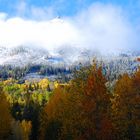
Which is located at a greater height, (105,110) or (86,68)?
(86,68)

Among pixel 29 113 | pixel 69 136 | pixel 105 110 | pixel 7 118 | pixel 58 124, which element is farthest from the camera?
pixel 29 113

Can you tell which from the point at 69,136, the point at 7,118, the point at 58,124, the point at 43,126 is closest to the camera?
the point at 69,136

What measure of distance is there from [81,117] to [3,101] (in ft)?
53.6

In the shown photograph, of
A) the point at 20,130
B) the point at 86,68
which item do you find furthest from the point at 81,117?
the point at 20,130

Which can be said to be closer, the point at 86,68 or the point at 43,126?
the point at 86,68

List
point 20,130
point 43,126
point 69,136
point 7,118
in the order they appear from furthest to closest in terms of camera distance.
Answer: point 20,130 → point 43,126 → point 7,118 → point 69,136

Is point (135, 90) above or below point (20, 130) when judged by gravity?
above

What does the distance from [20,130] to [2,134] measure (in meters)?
37.6

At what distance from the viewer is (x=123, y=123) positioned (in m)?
55.2

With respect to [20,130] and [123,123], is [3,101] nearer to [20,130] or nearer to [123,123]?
[123,123]

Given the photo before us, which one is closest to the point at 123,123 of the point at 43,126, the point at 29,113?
the point at 43,126

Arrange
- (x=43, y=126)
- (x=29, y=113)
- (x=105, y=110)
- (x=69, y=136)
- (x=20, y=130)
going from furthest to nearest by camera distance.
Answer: (x=29, y=113), (x=20, y=130), (x=43, y=126), (x=69, y=136), (x=105, y=110)

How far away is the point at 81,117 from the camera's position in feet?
163

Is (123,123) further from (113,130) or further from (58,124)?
(58,124)
